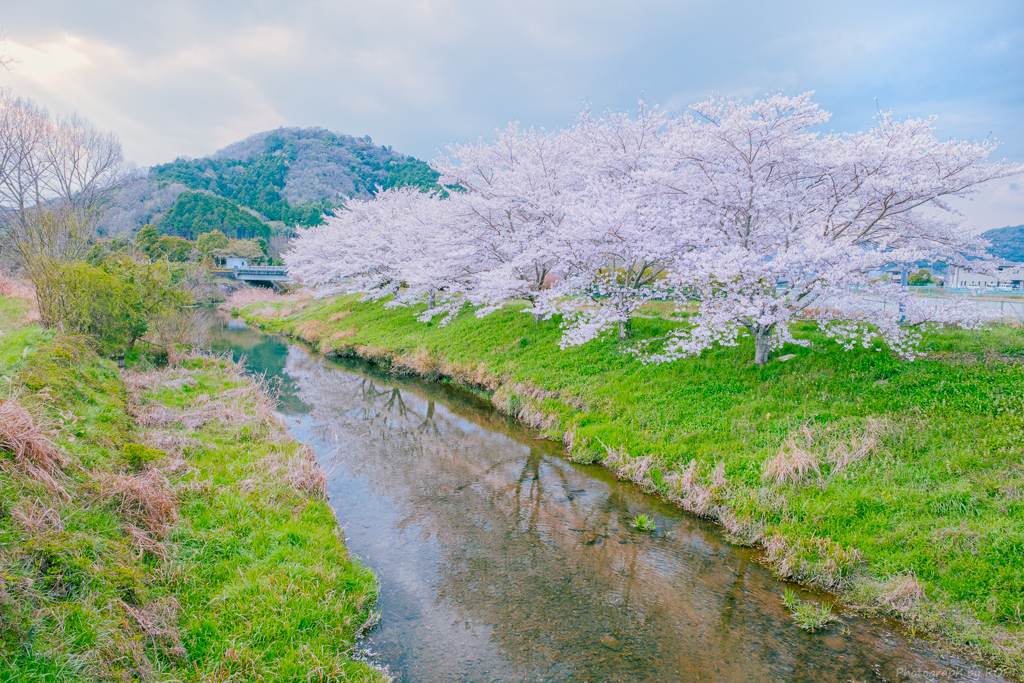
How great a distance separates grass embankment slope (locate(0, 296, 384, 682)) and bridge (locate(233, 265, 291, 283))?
51.5 metres

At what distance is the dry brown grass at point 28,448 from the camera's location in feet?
17.7

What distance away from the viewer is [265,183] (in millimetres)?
121938

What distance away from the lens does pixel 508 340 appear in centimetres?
1927

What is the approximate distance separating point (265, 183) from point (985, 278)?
448ft

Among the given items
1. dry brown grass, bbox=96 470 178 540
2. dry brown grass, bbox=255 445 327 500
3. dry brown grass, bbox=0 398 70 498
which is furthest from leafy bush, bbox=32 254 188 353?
dry brown grass, bbox=96 470 178 540

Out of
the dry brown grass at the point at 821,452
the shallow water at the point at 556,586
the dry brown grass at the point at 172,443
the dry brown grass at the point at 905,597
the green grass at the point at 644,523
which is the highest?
the dry brown grass at the point at 821,452

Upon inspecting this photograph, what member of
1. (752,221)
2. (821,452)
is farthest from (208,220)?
(821,452)

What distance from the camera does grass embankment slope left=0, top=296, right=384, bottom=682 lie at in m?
4.18

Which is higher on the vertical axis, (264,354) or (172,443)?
(264,354)

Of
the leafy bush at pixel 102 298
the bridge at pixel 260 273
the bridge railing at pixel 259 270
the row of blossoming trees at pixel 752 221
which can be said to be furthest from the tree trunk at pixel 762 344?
the bridge at pixel 260 273

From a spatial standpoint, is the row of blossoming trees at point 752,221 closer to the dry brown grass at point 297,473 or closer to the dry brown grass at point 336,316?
the dry brown grass at point 297,473

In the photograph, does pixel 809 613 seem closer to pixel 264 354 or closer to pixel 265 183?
pixel 264 354

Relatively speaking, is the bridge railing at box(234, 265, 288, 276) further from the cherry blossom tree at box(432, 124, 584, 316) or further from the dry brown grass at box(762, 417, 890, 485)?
the dry brown grass at box(762, 417, 890, 485)

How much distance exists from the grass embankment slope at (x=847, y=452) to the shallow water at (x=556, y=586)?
1.83 ft
